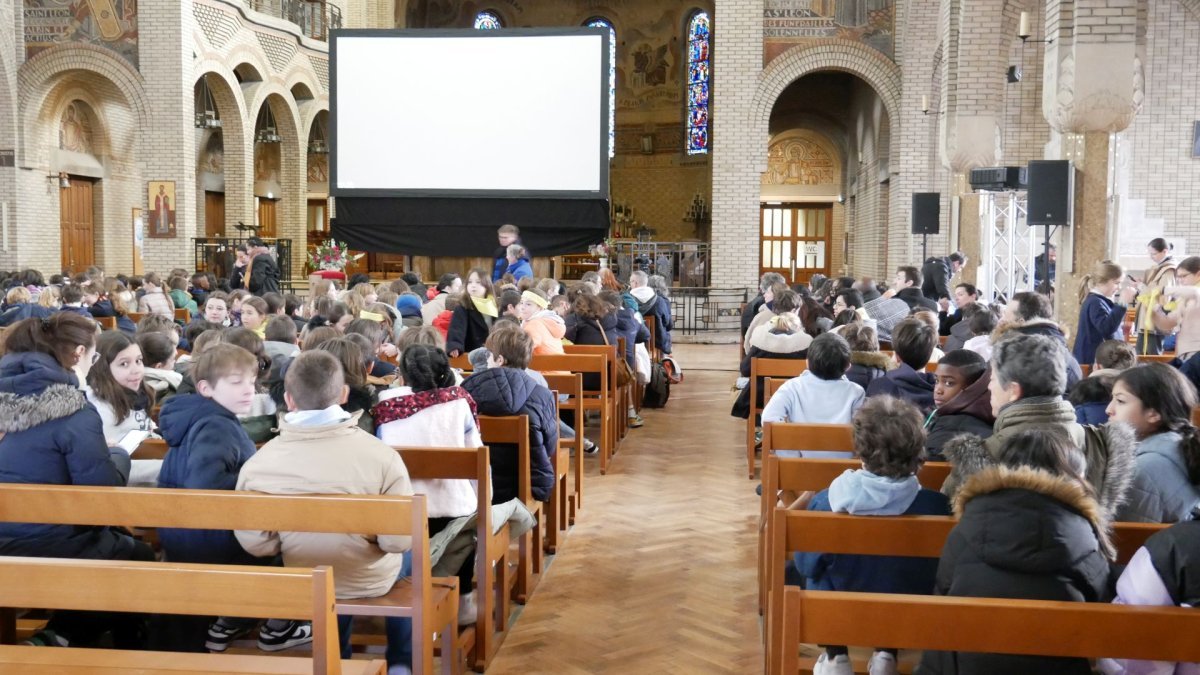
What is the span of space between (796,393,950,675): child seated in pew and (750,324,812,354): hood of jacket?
481cm

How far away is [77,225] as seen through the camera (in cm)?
2261

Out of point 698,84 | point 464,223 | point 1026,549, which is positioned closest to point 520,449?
point 1026,549

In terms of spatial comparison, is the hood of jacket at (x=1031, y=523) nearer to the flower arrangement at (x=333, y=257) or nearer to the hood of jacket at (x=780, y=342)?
the hood of jacket at (x=780, y=342)

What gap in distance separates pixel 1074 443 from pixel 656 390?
855cm

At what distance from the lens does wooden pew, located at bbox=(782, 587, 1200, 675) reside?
241 cm

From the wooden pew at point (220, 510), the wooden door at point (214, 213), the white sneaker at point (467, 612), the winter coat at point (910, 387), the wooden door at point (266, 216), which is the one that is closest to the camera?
the wooden pew at point (220, 510)

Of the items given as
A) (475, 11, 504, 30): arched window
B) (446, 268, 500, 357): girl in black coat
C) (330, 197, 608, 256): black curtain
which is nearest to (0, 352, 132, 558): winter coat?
(446, 268, 500, 357): girl in black coat

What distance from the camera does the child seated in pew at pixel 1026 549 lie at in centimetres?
267

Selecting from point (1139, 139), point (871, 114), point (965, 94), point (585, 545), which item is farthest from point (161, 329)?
point (871, 114)

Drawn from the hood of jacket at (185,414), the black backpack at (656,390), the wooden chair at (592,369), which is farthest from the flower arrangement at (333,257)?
the hood of jacket at (185,414)

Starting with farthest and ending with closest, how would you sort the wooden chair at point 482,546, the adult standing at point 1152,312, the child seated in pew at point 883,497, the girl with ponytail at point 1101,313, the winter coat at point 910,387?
the adult standing at point 1152,312 < the girl with ponytail at point 1101,313 < the winter coat at point 910,387 < the wooden chair at point 482,546 < the child seated in pew at point 883,497

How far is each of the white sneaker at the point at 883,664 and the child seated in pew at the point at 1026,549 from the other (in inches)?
20.0

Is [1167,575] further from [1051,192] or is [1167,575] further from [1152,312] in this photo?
[1051,192]

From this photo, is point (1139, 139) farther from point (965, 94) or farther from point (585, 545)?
point (585, 545)
